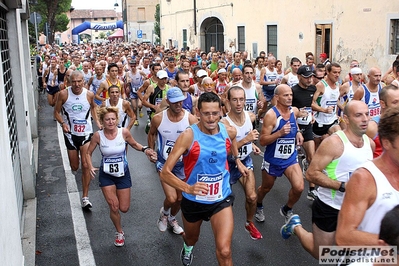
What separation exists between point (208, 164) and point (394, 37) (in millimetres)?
13425

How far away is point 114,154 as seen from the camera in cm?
620

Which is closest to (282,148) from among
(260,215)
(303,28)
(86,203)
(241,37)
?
(260,215)

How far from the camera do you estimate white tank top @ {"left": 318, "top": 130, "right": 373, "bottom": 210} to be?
451cm

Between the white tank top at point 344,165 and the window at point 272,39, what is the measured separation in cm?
1957

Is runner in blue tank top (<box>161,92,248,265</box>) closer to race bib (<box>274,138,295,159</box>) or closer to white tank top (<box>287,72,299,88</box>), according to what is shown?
race bib (<box>274,138,295,159</box>)

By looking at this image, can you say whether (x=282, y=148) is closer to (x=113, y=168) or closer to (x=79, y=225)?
(x=113, y=168)

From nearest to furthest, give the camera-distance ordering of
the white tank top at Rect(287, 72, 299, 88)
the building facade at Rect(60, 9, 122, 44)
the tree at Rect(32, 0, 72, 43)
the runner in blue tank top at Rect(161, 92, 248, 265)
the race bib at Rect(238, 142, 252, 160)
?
the runner in blue tank top at Rect(161, 92, 248, 265) → the race bib at Rect(238, 142, 252, 160) → the white tank top at Rect(287, 72, 299, 88) → the tree at Rect(32, 0, 72, 43) → the building facade at Rect(60, 9, 122, 44)

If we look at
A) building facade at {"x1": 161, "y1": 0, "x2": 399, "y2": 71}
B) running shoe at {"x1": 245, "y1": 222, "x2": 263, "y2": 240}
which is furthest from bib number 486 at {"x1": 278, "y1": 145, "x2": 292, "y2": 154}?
building facade at {"x1": 161, "y1": 0, "x2": 399, "y2": 71}

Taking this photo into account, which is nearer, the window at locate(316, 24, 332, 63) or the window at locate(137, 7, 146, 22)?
the window at locate(316, 24, 332, 63)

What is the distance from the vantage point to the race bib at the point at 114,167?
6055mm

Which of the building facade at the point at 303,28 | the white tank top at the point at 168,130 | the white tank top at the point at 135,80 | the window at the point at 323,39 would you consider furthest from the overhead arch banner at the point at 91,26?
the white tank top at the point at 168,130

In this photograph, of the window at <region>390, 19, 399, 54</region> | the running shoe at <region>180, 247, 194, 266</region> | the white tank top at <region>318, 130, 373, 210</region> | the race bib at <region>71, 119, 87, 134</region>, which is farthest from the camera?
the window at <region>390, 19, 399, 54</region>

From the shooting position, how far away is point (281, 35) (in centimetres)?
2273

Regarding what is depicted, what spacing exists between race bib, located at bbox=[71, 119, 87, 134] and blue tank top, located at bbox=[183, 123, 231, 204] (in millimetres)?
3675
